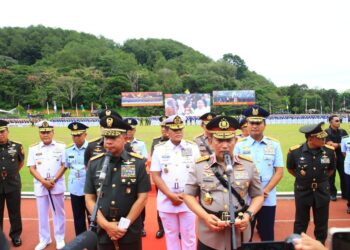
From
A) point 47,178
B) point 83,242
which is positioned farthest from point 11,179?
point 83,242

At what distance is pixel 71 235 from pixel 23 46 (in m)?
94.5

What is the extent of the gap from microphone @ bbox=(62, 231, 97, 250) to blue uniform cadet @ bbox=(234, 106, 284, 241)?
2.30 m

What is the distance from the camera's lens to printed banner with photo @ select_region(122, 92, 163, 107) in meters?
54.1

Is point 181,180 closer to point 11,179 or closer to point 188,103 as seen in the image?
point 11,179

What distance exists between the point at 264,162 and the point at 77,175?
2692mm

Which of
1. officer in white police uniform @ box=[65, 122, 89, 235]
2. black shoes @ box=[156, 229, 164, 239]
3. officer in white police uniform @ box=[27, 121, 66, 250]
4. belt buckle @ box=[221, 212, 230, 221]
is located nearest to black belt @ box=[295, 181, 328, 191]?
belt buckle @ box=[221, 212, 230, 221]

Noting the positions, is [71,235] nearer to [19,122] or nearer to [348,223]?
[348,223]

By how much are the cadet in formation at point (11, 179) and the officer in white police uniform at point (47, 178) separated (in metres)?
0.35

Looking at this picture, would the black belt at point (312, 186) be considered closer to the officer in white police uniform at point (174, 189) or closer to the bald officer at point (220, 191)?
the officer in white police uniform at point (174, 189)

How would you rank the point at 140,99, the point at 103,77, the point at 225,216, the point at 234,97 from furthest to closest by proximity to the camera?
the point at 103,77 < the point at 234,97 < the point at 140,99 < the point at 225,216

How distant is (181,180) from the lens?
3910 mm

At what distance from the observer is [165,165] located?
156 inches

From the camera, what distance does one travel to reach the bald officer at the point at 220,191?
8.64 feet

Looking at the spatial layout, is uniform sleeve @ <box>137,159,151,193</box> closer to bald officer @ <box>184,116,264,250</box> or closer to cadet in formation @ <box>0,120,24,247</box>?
bald officer @ <box>184,116,264,250</box>
